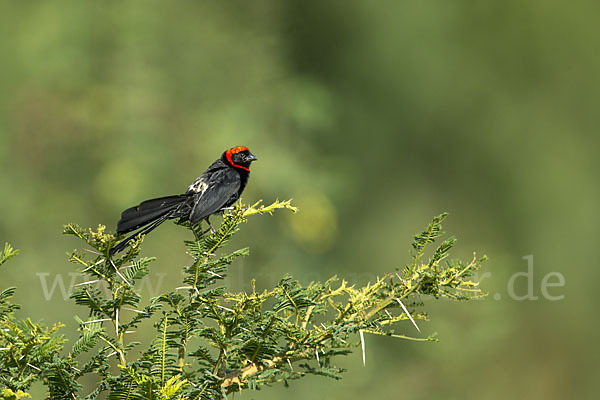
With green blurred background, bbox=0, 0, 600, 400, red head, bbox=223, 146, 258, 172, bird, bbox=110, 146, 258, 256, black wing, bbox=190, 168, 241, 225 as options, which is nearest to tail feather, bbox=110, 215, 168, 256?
bird, bbox=110, 146, 258, 256

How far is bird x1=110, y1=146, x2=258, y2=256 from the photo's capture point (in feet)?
7.73

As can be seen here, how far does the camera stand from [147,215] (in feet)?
8.04

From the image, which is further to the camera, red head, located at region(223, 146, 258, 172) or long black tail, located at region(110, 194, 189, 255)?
red head, located at region(223, 146, 258, 172)

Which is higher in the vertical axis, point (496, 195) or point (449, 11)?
point (449, 11)

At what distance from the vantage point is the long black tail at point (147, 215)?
7.49 ft

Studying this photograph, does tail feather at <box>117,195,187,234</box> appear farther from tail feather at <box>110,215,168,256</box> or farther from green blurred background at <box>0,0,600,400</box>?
green blurred background at <box>0,0,600,400</box>

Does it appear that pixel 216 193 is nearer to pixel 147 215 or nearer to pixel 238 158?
pixel 238 158

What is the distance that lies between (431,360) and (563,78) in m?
4.91

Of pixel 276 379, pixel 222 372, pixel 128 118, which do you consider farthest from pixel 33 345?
pixel 128 118

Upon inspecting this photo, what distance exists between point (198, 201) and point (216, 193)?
8.5 inches

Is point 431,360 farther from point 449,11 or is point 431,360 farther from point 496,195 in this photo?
point 449,11

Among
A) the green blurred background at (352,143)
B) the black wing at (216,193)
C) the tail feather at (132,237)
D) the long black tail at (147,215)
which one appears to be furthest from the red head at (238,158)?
the green blurred background at (352,143)

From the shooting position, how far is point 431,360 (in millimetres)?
8789

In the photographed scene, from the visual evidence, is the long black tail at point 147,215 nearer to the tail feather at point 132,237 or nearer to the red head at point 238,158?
the tail feather at point 132,237
